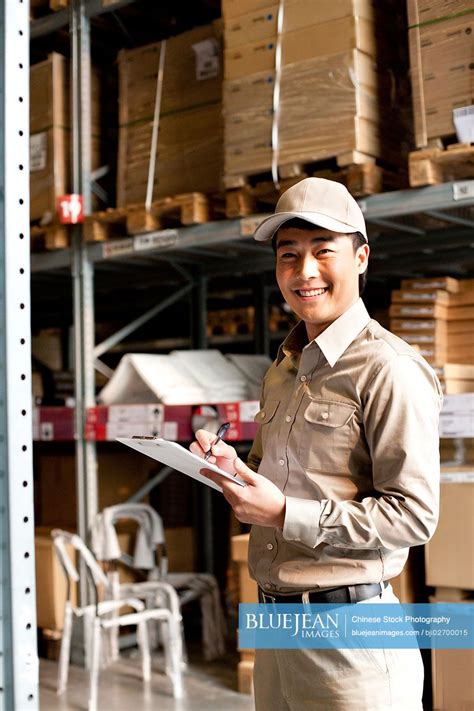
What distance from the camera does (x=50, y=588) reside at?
19.4 feet

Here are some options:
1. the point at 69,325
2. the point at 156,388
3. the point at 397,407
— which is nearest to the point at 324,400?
the point at 397,407

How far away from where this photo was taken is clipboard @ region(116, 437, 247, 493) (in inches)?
72.4

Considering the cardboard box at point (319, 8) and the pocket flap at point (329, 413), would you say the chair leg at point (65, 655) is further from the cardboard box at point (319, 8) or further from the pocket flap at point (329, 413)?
the pocket flap at point (329, 413)

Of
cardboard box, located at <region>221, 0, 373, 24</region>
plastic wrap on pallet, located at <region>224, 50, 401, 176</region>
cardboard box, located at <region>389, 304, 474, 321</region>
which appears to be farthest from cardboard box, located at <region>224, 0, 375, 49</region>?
cardboard box, located at <region>389, 304, 474, 321</region>

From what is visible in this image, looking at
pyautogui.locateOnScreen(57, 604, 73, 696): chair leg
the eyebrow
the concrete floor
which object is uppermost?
the eyebrow

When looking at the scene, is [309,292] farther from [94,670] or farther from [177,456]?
[94,670]

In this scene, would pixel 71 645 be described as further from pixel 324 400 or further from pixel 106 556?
pixel 324 400

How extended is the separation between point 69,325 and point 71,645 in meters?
3.69

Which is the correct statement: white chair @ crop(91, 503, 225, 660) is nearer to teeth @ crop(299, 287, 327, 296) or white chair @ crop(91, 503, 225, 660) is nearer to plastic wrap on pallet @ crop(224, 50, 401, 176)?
plastic wrap on pallet @ crop(224, 50, 401, 176)

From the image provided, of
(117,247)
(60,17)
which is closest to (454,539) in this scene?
(117,247)

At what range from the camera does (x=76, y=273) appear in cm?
591

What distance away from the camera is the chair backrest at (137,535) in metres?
5.66

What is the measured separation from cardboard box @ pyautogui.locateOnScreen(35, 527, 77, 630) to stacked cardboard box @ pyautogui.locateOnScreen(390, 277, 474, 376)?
285 cm

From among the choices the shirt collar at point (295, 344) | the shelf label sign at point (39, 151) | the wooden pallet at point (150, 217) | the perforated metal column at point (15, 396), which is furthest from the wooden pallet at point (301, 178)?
the perforated metal column at point (15, 396)
